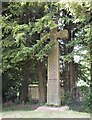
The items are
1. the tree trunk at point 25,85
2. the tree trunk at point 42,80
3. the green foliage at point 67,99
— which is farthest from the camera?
the tree trunk at point 25,85

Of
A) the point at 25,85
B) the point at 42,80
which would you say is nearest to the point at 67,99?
the point at 42,80

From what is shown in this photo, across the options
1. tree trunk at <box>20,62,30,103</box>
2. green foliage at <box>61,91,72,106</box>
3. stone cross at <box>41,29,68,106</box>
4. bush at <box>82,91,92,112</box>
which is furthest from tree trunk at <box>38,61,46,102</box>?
bush at <box>82,91,92,112</box>

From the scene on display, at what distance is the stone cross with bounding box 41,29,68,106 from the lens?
7465mm

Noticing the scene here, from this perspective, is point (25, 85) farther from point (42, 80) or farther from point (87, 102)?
point (87, 102)

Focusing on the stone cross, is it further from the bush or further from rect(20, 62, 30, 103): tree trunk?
rect(20, 62, 30, 103): tree trunk

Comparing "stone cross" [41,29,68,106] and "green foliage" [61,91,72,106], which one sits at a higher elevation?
"stone cross" [41,29,68,106]

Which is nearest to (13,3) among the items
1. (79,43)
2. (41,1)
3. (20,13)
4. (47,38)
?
(20,13)

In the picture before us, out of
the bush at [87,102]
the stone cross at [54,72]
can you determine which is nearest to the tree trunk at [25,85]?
the stone cross at [54,72]

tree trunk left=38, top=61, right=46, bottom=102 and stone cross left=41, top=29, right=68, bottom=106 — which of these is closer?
stone cross left=41, top=29, right=68, bottom=106

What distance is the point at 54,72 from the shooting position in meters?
7.64

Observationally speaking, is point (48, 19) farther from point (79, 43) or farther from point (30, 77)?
point (30, 77)

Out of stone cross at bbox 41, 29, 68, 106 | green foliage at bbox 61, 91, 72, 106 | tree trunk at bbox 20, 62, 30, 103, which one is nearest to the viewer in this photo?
stone cross at bbox 41, 29, 68, 106

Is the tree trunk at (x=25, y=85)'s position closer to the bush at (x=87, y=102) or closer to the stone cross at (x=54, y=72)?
the stone cross at (x=54, y=72)

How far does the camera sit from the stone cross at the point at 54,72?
746 centimetres
